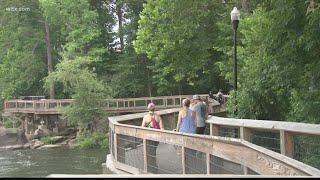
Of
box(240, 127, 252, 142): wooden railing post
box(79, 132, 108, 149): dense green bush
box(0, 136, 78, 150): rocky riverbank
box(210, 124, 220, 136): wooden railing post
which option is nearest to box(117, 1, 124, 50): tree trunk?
box(0, 136, 78, 150): rocky riverbank

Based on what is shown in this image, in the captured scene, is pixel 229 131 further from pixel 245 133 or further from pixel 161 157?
pixel 245 133

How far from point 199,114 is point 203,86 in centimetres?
3962

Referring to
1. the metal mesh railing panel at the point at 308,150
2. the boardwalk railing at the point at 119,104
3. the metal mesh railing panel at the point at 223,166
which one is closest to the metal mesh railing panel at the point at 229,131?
the metal mesh railing panel at the point at 308,150

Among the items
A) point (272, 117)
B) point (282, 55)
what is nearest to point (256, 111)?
point (272, 117)

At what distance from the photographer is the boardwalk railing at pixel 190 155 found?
6.12 metres

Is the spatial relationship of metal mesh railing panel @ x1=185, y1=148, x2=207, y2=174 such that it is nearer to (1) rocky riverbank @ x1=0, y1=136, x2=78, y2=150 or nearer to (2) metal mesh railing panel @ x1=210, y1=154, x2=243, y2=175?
(2) metal mesh railing panel @ x1=210, y1=154, x2=243, y2=175

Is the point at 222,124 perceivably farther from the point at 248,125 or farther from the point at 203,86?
the point at 203,86

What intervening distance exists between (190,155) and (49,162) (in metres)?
27.7

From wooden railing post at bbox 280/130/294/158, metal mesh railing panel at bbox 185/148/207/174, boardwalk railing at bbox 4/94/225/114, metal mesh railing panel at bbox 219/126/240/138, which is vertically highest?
wooden railing post at bbox 280/130/294/158

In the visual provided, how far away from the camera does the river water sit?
102 ft

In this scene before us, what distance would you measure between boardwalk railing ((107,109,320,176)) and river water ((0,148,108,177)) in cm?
1612

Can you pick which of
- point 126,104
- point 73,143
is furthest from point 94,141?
point 126,104

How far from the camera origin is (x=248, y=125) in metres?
9.56

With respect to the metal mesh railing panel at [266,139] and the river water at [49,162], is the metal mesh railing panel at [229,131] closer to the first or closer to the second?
the metal mesh railing panel at [266,139]
